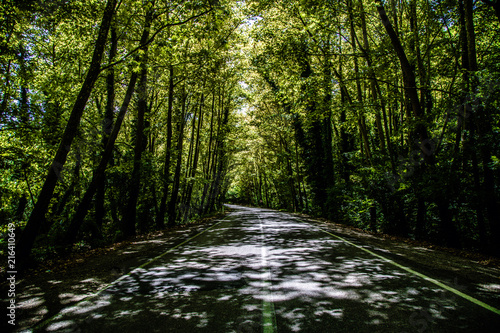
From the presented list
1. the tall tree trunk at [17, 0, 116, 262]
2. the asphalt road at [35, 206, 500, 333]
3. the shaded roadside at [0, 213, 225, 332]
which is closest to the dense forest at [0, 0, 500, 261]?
the tall tree trunk at [17, 0, 116, 262]

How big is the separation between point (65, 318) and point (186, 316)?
5.69 ft

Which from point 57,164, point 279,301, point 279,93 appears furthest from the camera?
point 279,93

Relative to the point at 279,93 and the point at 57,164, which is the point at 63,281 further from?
the point at 279,93

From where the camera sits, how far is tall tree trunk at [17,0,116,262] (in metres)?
7.09

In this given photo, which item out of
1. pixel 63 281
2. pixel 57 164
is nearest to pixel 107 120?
pixel 57 164

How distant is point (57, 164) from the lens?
758 centimetres

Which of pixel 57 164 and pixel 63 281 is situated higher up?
pixel 57 164

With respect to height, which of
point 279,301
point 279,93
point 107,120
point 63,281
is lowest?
point 63,281

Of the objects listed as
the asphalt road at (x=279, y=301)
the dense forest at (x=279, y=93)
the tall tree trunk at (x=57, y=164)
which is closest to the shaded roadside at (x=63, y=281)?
the asphalt road at (x=279, y=301)

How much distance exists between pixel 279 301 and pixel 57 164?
7.40 m

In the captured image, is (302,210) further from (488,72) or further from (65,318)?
(65,318)

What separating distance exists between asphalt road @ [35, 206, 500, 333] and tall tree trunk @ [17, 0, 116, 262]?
3596 mm

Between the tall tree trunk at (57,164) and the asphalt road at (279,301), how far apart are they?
3596 mm

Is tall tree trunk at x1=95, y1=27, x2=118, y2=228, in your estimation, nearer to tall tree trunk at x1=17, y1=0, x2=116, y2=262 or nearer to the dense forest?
the dense forest
